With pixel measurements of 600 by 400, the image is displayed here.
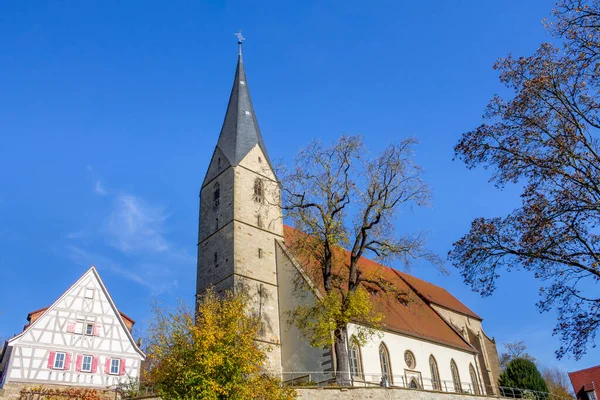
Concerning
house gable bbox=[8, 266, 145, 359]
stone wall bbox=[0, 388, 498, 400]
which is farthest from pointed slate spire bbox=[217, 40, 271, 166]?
stone wall bbox=[0, 388, 498, 400]

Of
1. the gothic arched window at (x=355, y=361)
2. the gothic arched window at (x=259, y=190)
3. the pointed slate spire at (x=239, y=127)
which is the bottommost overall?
the gothic arched window at (x=355, y=361)

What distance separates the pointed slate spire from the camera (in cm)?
2981

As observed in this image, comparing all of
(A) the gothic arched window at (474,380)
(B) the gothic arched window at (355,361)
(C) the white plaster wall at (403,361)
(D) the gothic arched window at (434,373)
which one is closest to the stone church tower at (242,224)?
(B) the gothic arched window at (355,361)

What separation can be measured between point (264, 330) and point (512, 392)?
42.0 feet

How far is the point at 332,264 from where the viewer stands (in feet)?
70.7

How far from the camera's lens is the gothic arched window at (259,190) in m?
28.5

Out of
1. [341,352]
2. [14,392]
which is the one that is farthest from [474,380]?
[14,392]

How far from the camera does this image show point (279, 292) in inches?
1037

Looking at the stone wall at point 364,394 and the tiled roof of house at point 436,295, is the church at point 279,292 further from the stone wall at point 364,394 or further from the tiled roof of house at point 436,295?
the stone wall at point 364,394

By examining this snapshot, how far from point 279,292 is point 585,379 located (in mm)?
23922

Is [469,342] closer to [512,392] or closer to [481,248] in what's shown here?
[512,392]

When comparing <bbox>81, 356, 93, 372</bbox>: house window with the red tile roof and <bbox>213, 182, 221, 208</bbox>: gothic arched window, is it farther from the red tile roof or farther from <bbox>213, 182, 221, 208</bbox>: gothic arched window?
the red tile roof

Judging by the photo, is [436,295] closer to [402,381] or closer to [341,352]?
[402,381]

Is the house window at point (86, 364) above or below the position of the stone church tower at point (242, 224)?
below
